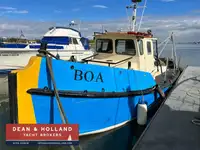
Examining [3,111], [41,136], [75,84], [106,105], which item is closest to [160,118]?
[106,105]

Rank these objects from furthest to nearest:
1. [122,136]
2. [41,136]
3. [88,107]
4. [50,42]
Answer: [50,42] → [122,136] → [88,107] → [41,136]

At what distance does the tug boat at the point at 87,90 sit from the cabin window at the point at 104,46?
0.19m

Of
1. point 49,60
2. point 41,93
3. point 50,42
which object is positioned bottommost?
point 41,93

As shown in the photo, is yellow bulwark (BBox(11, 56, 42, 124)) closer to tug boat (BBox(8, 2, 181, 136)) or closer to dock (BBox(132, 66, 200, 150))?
tug boat (BBox(8, 2, 181, 136))

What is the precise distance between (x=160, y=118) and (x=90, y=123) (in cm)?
169

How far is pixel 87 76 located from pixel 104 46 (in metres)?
2.58

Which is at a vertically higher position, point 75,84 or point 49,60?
point 49,60

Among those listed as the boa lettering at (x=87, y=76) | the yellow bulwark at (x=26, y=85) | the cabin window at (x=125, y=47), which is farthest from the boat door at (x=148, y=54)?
the yellow bulwark at (x=26, y=85)

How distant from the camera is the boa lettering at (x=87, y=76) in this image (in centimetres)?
520

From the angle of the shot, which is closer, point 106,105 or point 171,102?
point 106,105

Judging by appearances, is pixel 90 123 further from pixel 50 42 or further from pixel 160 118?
pixel 50 42

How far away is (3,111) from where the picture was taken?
27.2 feet

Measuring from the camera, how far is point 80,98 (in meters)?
5.25

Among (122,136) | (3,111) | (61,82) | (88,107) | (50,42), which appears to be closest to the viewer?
(61,82)
